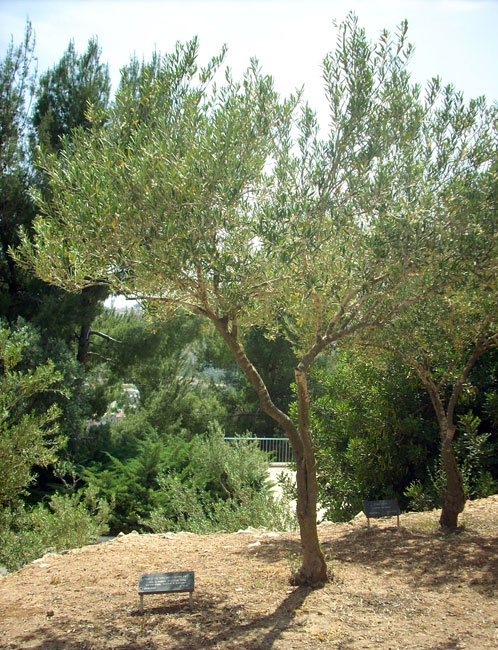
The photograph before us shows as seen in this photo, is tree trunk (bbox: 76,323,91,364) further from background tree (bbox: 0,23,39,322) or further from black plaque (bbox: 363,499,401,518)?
black plaque (bbox: 363,499,401,518)

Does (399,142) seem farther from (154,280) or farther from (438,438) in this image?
(438,438)

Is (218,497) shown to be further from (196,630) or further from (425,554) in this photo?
(196,630)

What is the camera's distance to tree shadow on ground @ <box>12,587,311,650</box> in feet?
13.8

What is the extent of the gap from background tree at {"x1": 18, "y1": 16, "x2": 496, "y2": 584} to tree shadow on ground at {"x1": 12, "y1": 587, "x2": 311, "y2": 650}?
72cm

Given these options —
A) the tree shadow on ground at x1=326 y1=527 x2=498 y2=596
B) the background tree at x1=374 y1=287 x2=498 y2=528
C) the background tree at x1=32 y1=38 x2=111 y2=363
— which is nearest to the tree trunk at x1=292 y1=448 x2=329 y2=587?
the tree shadow on ground at x1=326 y1=527 x2=498 y2=596

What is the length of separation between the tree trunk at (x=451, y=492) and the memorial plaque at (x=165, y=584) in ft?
10.7

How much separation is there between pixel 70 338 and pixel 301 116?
10902 mm

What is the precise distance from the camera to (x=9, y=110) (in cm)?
1386

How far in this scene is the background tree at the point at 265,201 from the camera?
180 inches

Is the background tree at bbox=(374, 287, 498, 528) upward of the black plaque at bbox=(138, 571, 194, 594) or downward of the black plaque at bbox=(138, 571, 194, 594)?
upward

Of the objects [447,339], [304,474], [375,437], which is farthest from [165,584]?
[375,437]

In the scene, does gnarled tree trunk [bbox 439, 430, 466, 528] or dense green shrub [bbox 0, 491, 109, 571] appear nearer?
gnarled tree trunk [bbox 439, 430, 466, 528]

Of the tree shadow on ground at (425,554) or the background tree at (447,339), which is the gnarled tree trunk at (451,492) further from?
the tree shadow on ground at (425,554)

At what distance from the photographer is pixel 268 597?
199 inches
